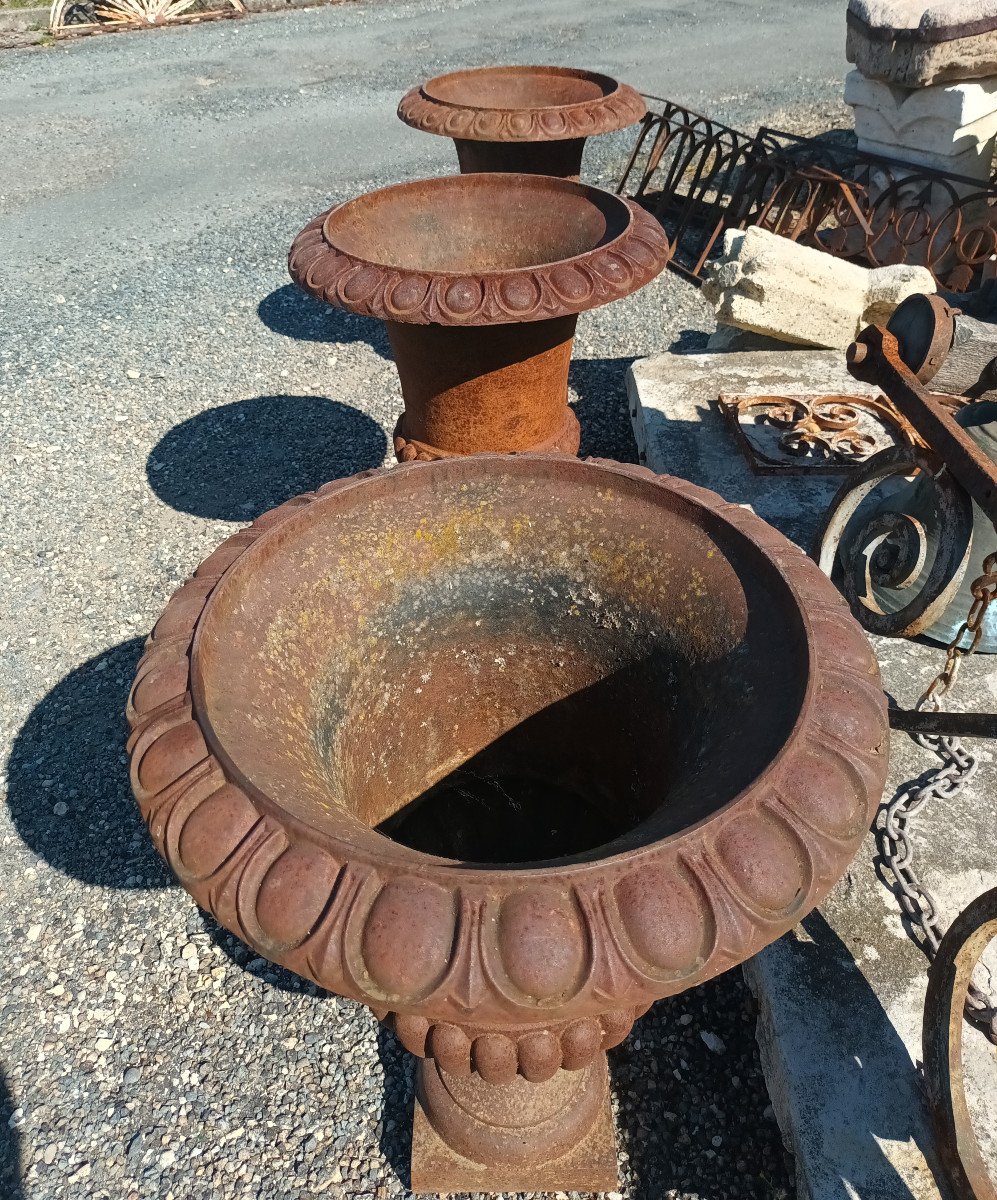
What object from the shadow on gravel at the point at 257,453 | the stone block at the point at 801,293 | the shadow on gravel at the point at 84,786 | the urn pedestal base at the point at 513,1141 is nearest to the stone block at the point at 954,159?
the stone block at the point at 801,293

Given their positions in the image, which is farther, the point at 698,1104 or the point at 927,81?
the point at 927,81

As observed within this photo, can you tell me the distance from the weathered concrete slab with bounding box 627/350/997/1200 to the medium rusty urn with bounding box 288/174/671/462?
143 cm

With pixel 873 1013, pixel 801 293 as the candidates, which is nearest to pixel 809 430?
pixel 801 293

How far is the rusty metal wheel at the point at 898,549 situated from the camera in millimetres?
1955

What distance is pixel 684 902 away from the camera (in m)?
1.00

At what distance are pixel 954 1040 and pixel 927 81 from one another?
5.47 meters

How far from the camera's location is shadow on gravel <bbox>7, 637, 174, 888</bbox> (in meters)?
2.39

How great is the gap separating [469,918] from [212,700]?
0.51 m

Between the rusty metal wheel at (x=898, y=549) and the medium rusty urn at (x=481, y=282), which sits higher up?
the medium rusty urn at (x=481, y=282)

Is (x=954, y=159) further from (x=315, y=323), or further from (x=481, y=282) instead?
(x=481, y=282)

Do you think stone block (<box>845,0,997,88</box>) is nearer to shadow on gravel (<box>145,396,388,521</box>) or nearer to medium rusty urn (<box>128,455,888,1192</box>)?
shadow on gravel (<box>145,396,388,521</box>)

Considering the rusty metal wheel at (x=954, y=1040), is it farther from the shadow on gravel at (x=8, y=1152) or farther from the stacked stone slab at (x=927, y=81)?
the stacked stone slab at (x=927, y=81)

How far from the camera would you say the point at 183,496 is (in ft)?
12.5

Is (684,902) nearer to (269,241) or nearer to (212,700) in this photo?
(212,700)
